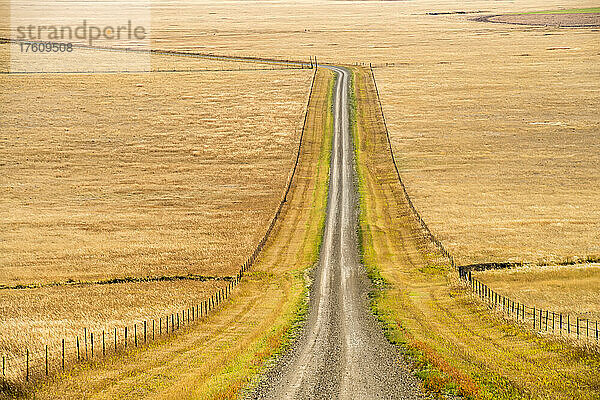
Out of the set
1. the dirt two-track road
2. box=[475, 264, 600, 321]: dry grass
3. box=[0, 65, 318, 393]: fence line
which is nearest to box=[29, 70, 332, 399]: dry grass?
box=[0, 65, 318, 393]: fence line

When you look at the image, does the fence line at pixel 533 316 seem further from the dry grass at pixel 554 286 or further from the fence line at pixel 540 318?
the dry grass at pixel 554 286

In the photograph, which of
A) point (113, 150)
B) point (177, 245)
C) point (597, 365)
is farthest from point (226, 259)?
point (113, 150)

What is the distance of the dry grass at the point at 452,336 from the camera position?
76.9 feet

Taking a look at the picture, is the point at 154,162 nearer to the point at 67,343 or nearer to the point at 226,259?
the point at 226,259

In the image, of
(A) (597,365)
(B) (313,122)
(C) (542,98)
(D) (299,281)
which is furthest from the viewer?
(C) (542,98)

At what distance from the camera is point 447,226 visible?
51719 mm

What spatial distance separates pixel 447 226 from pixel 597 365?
27.6m

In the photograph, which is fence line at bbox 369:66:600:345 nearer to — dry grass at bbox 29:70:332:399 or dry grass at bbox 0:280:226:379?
dry grass at bbox 29:70:332:399

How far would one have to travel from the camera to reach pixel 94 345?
29297 millimetres

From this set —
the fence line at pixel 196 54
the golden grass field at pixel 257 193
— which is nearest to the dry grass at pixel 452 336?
→ the golden grass field at pixel 257 193

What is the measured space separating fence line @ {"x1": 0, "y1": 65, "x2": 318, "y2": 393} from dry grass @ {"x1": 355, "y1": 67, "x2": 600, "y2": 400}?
9.42 metres

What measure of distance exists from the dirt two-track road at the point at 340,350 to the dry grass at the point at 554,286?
799 cm

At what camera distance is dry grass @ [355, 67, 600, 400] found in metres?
23.5

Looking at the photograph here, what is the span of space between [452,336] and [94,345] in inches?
619
